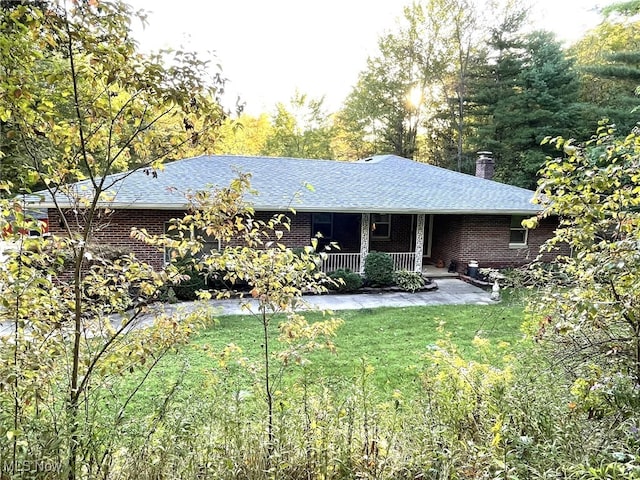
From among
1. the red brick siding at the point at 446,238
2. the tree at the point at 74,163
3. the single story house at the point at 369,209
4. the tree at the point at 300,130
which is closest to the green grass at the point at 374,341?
the tree at the point at 74,163

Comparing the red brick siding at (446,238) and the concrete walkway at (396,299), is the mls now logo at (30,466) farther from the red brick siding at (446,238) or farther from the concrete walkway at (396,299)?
the red brick siding at (446,238)

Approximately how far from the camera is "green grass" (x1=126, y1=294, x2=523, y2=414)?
18.5 ft

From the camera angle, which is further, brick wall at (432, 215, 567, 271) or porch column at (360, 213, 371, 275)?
brick wall at (432, 215, 567, 271)

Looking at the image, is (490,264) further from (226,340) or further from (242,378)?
(242,378)

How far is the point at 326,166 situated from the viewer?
1620cm

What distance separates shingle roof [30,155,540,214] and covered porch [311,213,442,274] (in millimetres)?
879

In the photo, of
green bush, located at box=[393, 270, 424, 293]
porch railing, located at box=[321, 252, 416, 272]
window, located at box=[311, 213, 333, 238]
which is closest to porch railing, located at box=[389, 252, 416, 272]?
porch railing, located at box=[321, 252, 416, 272]

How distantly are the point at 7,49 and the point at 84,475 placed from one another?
7.27 feet

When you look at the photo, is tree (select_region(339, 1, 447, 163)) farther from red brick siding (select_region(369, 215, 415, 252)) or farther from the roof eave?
the roof eave

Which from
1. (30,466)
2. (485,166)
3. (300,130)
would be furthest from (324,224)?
(300,130)

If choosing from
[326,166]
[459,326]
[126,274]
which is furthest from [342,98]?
[126,274]

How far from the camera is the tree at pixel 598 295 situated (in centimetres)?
260

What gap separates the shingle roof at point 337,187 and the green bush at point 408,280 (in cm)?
187

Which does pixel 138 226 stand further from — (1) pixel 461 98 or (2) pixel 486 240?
(1) pixel 461 98
